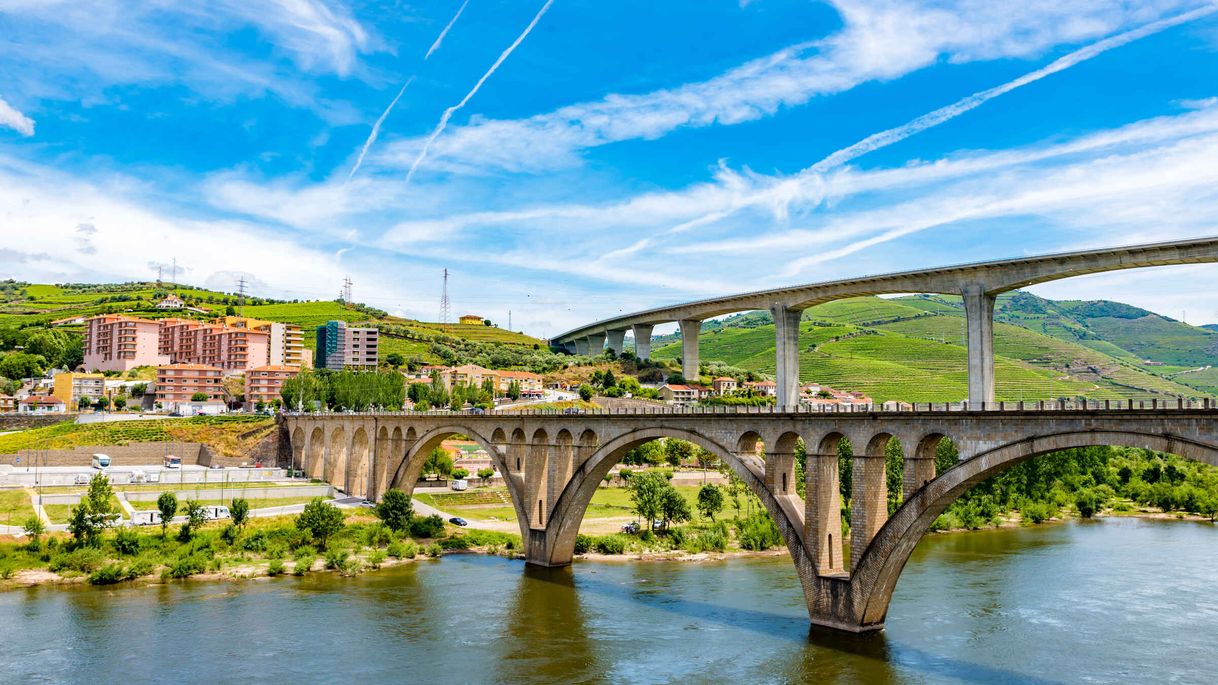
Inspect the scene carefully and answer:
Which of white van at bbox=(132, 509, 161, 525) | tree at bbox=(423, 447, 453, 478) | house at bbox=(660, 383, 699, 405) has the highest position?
house at bbox=(660, 383, 699, 405)

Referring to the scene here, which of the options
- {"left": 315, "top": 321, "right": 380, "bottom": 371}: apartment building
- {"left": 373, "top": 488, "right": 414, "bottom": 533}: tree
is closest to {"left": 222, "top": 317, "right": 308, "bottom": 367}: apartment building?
{"left": 315, "top": 321, "right": 380, "bottom": 371}: apartment building

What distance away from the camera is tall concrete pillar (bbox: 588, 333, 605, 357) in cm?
14625

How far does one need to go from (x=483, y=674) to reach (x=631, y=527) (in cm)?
3429

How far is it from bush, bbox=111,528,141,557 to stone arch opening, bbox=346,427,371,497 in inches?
966

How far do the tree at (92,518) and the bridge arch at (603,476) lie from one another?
27475 millimetres

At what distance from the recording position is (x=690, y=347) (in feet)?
357

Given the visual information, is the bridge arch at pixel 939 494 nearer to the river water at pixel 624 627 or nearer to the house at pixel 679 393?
the river water at pixel 624 627

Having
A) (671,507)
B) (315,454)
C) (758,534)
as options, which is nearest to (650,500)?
(671,507)

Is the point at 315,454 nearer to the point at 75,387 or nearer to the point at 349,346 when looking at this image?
the point at 75,387

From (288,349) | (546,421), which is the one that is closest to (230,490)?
(546,421)

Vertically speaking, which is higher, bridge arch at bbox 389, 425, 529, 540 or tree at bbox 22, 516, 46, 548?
bridge arch at bbox 389, 425, 529, 540

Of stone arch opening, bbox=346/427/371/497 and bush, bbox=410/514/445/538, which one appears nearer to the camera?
bush, bbox=410/514/445/538

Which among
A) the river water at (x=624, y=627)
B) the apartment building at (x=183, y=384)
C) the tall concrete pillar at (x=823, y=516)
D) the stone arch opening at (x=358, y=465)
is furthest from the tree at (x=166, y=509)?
the apartment building at (x=183, y=384)

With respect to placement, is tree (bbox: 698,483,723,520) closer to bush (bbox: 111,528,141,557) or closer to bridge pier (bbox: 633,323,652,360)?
bush (bbox: 111,528,141,557)
